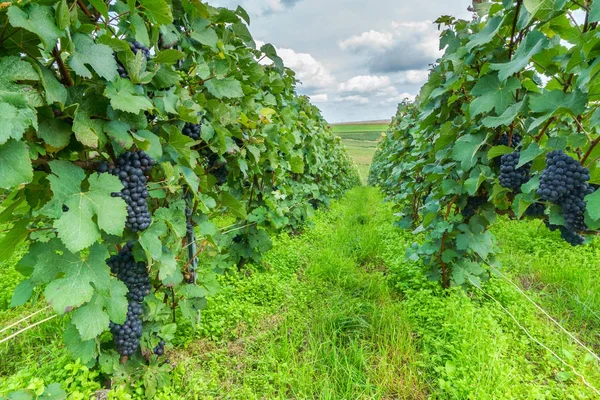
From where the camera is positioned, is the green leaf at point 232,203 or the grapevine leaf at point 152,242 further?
the green leaf at point 232,203

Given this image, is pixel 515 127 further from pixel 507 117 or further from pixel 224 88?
pixel 224 88

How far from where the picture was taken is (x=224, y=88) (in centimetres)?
203

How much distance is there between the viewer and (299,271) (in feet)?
13.0

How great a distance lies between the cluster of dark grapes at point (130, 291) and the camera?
1.61 metres

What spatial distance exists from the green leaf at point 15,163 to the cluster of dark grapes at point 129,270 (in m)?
0.74

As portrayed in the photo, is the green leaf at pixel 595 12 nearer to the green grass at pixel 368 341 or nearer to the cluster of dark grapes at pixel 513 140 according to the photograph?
the cluster of dark grapes at pixel 513 140

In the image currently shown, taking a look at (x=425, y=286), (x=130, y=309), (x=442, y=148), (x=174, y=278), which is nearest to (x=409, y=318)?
(x=425, y=286)

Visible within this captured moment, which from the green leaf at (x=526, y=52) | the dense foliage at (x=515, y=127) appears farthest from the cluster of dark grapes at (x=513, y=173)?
the green leaf at (x=526, y=52)

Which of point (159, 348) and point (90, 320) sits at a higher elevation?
point (90, 320)

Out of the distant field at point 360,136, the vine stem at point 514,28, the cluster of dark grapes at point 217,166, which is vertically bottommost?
the distant field at point 360,136

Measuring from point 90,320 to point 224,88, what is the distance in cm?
146

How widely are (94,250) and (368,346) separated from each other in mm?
1997

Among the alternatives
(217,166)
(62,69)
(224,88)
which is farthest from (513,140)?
(62,69)

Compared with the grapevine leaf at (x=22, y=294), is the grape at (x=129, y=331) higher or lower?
lower
